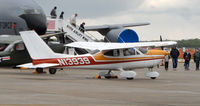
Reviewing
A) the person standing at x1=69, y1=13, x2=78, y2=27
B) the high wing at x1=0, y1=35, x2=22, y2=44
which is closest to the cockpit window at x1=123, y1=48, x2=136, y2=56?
the high wing at x1=0, y1=35, x2=22, y2=44

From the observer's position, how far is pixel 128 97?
13695 mm

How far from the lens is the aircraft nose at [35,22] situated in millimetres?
33875

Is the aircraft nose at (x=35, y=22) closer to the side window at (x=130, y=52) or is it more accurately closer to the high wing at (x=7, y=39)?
the high wing at (x=7, y=39)

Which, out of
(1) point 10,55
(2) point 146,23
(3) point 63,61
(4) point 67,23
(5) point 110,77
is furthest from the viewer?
(2) point 146,23

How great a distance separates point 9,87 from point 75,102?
15.8 ft

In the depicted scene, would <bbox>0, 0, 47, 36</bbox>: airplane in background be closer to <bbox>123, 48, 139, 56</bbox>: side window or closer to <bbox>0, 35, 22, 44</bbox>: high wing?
<bbox>0, 35, 22, 44</bbox>: high wing

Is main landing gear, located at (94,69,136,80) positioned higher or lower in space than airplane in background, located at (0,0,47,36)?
lower

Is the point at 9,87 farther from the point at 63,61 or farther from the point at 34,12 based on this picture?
the point at 34,12

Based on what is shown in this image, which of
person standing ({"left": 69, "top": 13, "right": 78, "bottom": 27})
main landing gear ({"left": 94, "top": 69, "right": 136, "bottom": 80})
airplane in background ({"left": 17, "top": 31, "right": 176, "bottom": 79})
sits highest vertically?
person standing ({"left": 69, "top": 13, "right": 78, "bottom": 27})

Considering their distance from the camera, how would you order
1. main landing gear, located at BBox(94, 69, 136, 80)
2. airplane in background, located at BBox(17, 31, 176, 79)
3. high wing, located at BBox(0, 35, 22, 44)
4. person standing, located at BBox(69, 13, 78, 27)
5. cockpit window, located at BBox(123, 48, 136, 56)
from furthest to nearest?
1. person standing, located at BBox(69, 13, 78, 27)
2. high wing, located at BBox(0, 35, 22, 44)
3. cockpit window, located at BBox(123, 48, 136, 56)
4. main landing gear, located at BBox(94, 69, 136, 80)
5. airplane in background, located at BBox(17, 31, 176, 79)

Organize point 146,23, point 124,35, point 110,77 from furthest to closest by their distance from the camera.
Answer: point 146,23, point 124,35, point 110,77

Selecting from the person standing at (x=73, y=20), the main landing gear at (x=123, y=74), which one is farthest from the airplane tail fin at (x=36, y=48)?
the person standing at (x=73, y=20)

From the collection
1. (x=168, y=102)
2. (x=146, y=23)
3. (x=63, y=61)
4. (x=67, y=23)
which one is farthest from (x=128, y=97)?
(x=146, y=23)

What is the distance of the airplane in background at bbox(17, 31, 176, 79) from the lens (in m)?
20.9
